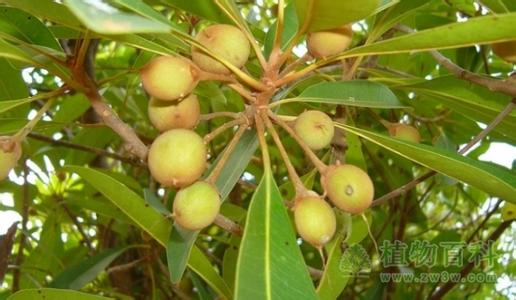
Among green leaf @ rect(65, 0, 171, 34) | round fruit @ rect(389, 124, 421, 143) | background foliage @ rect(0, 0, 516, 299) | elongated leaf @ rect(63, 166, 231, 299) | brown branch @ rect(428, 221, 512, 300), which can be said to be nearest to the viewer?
green leaf @ rect(65, 0, 171, 34)

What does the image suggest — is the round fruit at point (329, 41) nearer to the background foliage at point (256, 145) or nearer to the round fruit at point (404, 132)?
the background foliage at point (256, 145)

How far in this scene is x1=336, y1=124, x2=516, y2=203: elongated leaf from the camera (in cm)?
102

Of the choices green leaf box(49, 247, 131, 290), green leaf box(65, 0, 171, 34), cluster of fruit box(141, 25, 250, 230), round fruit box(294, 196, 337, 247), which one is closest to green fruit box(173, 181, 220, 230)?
cluster of fruit box(141, 25, 250, 230)

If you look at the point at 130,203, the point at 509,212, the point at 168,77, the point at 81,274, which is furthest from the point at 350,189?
the point at 81,274

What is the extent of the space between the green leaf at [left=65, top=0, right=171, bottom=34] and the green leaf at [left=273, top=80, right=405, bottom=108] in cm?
49

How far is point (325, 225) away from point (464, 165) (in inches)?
8.6

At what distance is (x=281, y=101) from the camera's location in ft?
3.56

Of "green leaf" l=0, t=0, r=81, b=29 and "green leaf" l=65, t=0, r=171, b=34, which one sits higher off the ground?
"green leaf" l=0, t=0, r=81, b=29

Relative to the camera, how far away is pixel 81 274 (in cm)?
183

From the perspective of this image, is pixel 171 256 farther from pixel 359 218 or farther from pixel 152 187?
pixel 152 187

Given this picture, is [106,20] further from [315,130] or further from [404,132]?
[404,132]

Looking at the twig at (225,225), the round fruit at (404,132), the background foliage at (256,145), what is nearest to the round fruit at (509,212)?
the background foliage at (256,145)

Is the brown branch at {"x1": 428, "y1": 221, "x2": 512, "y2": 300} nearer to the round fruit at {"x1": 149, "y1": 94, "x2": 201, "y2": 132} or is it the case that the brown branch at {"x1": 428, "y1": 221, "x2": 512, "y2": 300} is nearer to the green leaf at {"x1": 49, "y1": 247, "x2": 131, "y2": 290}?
the green leaf at {"x1": 49, "y1": 247, "x2": 131, "y2": 290}

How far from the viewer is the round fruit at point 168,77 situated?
95 centimetres
